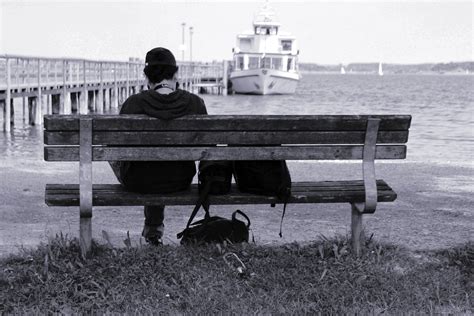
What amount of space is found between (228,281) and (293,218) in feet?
8.09

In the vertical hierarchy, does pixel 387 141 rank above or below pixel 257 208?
above

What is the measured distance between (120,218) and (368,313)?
10.4 feet

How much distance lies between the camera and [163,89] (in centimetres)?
470

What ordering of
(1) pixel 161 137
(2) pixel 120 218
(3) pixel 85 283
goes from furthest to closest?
(2) pixel 120 218 < (1) pixel 161 137 < (3) pixel 85 283

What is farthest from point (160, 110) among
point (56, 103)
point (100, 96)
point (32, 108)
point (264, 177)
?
point (100, 96)

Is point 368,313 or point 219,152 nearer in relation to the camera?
point 368,313

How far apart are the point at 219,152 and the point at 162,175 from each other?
0.38 meters

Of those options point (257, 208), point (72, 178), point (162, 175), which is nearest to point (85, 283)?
point (162, 175)

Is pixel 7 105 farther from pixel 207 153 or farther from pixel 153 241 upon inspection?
pixel 207 153

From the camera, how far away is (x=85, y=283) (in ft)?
13.1

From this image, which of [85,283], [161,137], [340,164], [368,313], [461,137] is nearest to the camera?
[368,313]

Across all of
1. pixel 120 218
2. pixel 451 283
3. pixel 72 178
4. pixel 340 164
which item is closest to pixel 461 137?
pixel 340 164

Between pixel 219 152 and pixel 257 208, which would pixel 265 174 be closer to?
pixel 219 152

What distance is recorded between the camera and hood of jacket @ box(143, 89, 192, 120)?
434 centimetres
